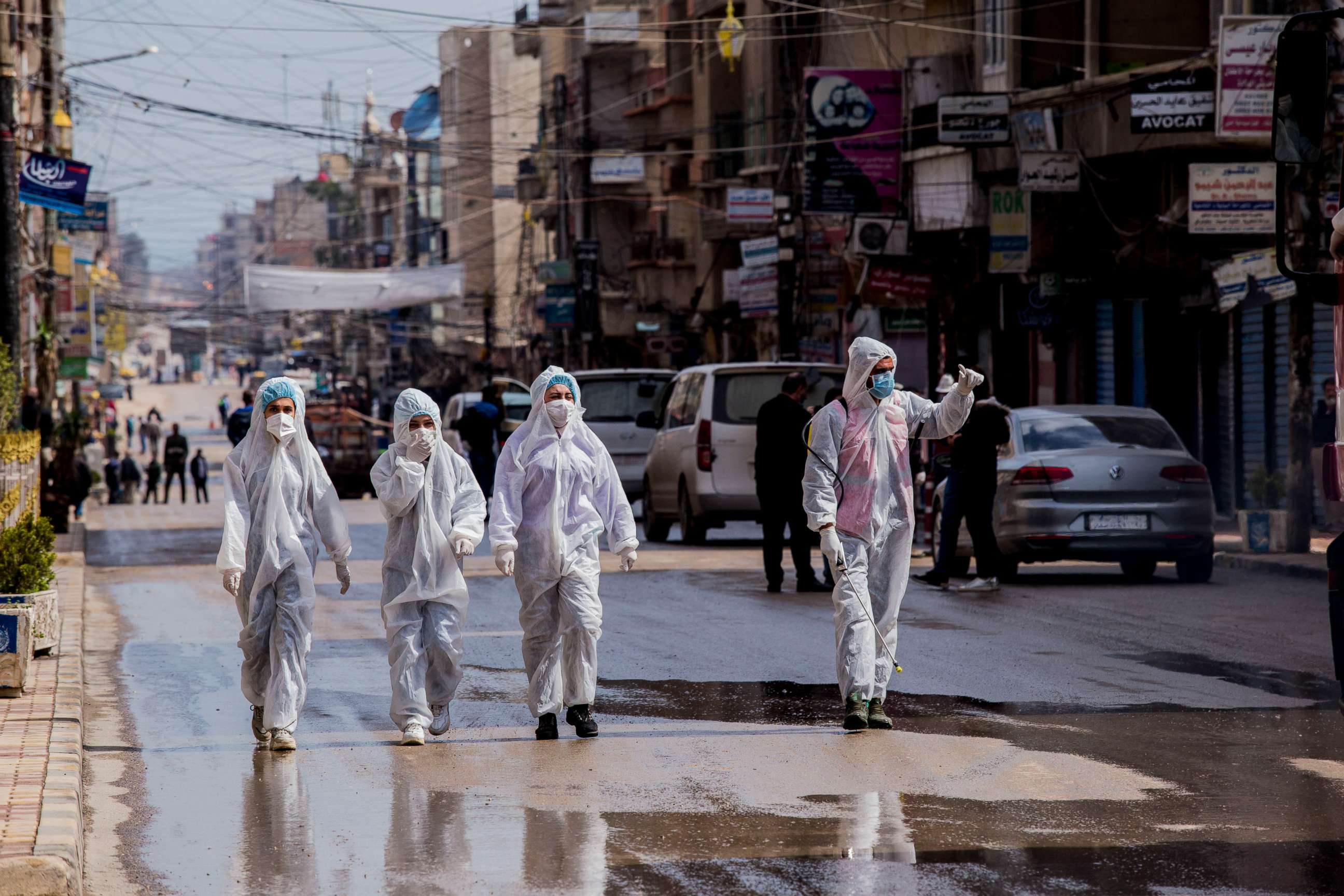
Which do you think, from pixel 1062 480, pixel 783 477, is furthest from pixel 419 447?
pixel 1062 480

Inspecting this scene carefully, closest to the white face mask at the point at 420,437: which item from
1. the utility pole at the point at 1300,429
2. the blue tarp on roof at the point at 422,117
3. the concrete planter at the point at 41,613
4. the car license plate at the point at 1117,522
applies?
the concrete planter at the point at 41,613

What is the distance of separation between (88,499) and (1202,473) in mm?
38836

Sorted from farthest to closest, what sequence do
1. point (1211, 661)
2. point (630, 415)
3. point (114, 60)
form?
point (114, 60) < point (630, 415) < point (1211, 661)

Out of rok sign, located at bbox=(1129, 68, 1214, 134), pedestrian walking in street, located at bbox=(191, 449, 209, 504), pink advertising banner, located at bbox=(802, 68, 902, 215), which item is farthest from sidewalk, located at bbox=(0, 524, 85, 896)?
pedestrian walking in street, located at bbox=(191, 449, 209, 504)

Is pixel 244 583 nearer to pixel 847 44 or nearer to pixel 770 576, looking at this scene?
pixel 770 576

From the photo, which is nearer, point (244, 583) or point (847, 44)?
point (244, 583)

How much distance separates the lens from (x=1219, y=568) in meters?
19.4

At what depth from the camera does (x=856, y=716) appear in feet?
30.7

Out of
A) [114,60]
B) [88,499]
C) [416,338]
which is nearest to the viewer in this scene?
[114,60]

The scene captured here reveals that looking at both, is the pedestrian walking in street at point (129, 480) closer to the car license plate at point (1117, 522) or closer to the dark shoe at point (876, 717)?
the car license plate at point (1117, 522)

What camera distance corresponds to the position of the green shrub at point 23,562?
1098 centimetres

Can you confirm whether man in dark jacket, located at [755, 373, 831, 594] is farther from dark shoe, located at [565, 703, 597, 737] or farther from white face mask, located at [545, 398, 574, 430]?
dark shoe, located at [565, 703, 597, 737]

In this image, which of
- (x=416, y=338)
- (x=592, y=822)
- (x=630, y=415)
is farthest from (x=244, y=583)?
(x=416, y=338)

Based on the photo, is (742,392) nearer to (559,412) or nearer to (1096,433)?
(1096,433)
